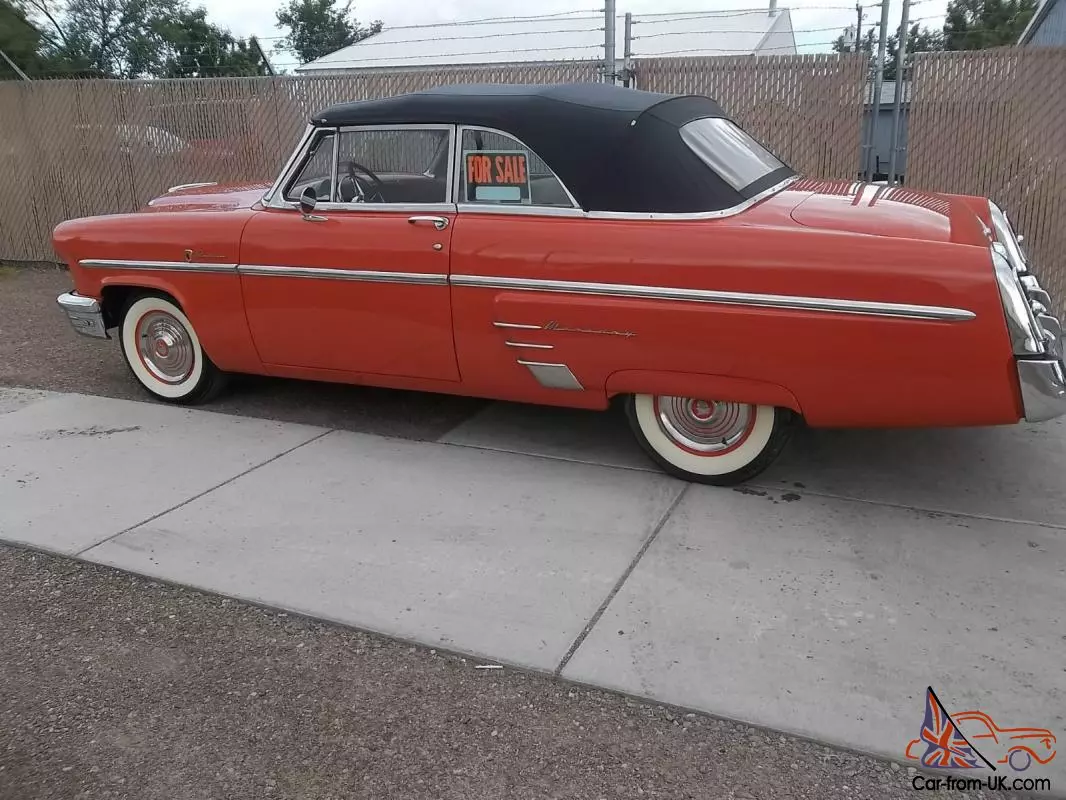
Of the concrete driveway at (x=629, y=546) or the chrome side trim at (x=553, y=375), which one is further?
the chrome side trim at (x=553, y=375)

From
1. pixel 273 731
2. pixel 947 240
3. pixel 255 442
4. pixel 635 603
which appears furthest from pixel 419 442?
pixel 947 240

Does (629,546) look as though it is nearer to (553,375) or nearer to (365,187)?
(553,375)

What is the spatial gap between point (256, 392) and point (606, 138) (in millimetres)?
2872

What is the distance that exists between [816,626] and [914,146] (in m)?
5.23

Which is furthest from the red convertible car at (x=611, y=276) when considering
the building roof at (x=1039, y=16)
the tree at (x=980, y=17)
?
the tree at (x=980, y=17)

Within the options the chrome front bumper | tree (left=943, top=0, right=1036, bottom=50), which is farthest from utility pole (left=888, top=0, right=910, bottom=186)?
tree (left=943, top=0, right=1036, bottom=50)

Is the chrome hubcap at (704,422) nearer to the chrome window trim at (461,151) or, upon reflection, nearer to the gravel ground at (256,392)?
the chrome window trim at (461,151)

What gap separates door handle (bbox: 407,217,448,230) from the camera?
13.8 ft

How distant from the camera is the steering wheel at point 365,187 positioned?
458cm

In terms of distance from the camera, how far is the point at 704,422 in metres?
4.04

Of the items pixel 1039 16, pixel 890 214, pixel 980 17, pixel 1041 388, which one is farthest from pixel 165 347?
pixel 980 17

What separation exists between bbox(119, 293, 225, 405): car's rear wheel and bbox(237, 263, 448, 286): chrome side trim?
78 centimetres

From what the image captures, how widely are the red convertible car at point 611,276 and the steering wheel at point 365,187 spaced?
0.01m

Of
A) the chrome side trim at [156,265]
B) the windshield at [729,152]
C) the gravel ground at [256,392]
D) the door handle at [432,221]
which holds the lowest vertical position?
the gravel ground at [256,392]
